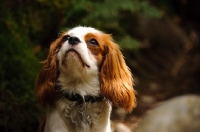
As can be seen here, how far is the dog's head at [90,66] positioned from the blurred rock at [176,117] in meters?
0.46

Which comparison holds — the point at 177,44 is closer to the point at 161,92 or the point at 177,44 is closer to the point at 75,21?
the point at 161,92

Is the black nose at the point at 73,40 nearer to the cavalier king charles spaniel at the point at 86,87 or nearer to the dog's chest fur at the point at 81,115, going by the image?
the cavalier king charles spaniel at the point at 86,87

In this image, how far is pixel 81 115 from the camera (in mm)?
3961

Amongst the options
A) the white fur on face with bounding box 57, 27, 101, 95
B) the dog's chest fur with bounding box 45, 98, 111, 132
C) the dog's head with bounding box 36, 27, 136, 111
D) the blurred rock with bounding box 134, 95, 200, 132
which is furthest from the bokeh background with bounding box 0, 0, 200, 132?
the blurred rock with bounding box 134, 95, 200, 132

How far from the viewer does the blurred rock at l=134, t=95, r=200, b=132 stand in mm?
4176

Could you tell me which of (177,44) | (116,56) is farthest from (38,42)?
(177,44)

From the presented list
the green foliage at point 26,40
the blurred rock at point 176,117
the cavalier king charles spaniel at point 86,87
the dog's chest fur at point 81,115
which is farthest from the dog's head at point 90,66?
the green foliage at point 26,40

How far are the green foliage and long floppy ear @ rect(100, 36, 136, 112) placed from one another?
1.29 m

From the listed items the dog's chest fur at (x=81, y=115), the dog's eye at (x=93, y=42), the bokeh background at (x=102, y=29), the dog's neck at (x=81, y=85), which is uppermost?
the bokeh background at (x=102, y=29)

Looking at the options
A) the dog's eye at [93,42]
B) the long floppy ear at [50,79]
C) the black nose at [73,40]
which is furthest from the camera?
the long floppy ear at [50,79]

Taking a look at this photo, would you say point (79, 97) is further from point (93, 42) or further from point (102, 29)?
point (102, 29)

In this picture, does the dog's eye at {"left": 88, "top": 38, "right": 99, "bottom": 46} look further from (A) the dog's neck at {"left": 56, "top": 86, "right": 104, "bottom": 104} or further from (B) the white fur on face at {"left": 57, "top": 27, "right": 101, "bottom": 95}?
(A) the dog's neck at {"left": 56, "top": 86, "right": 104, "bottom": 104}

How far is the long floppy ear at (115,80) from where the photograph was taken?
3848 mm

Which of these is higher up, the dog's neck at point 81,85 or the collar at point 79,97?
the dog's neck at point 81,85
